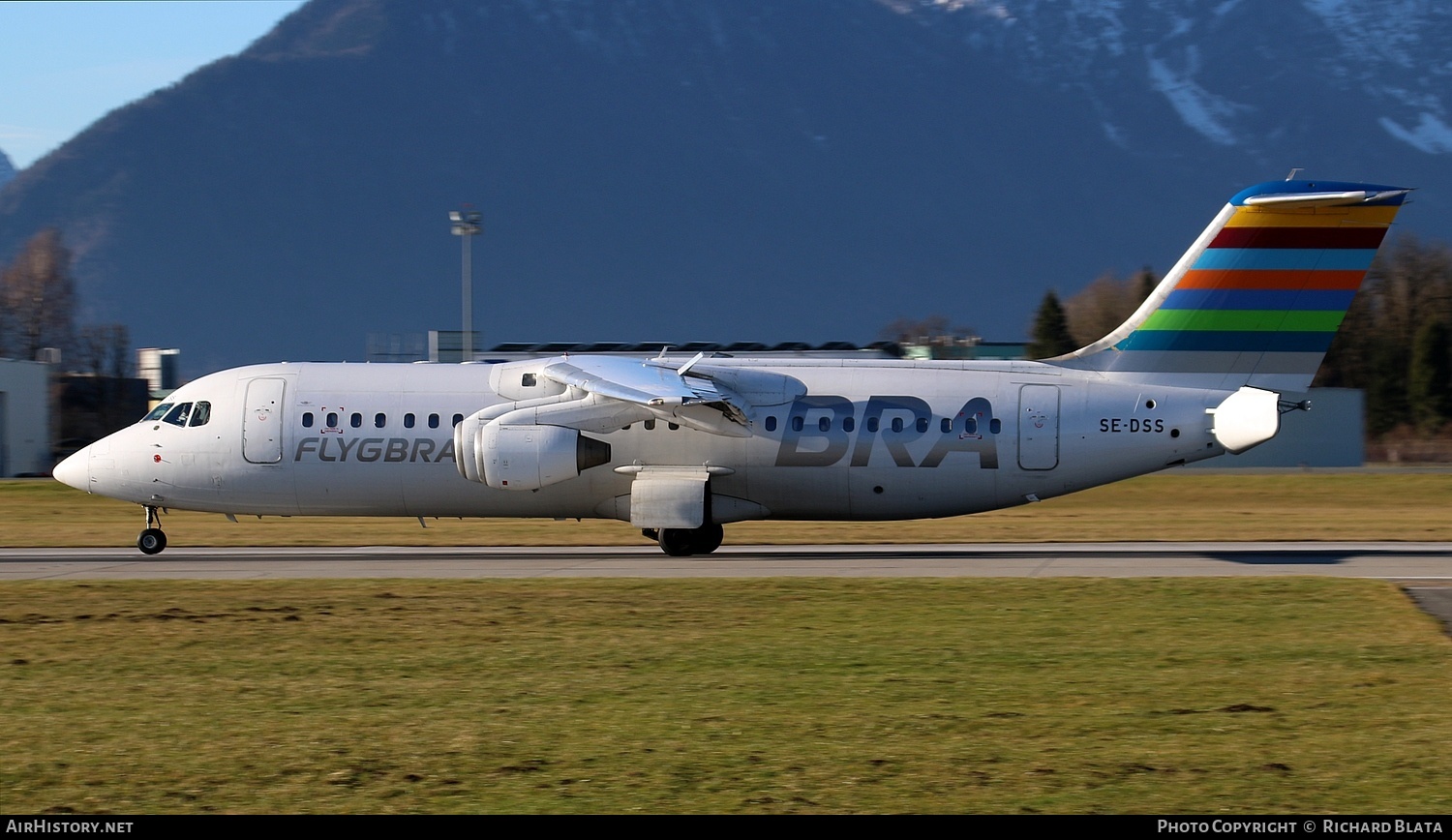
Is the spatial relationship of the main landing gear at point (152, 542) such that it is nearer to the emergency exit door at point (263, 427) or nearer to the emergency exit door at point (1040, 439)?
the emergency exit door at point (263, 427)

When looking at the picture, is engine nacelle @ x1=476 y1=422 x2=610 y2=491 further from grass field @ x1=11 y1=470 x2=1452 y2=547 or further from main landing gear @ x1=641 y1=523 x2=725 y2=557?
grass field @ x1=11 y1=470 x2=1452 y2=547

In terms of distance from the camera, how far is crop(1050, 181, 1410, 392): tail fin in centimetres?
2339

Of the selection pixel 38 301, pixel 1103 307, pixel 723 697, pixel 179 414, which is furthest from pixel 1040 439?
pixel 38 301

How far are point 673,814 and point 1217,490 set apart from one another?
37045 mm

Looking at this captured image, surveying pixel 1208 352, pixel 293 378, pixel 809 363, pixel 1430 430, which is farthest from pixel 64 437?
pixel 1430 430

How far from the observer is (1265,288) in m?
23.8

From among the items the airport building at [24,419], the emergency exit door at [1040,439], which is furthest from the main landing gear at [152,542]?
the airport building at [24,419]

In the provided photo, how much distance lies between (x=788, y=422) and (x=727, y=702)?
13.1 meters

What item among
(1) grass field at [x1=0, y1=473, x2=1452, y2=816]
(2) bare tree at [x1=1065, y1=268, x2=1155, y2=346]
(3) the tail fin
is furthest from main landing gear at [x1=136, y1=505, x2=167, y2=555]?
(2) bare tree at [x1=1065, y1=268, x2=1155, y2=346]

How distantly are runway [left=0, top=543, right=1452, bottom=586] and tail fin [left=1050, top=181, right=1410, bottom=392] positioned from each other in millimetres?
3308

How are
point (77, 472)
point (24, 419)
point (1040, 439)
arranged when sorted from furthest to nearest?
point (24, 419) < point (77, 472) < point (1040, 439)

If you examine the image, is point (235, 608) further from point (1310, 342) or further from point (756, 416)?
point (1310, 342)

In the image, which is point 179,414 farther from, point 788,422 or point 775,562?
point 775,562

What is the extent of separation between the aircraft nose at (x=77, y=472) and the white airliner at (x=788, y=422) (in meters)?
0.11
